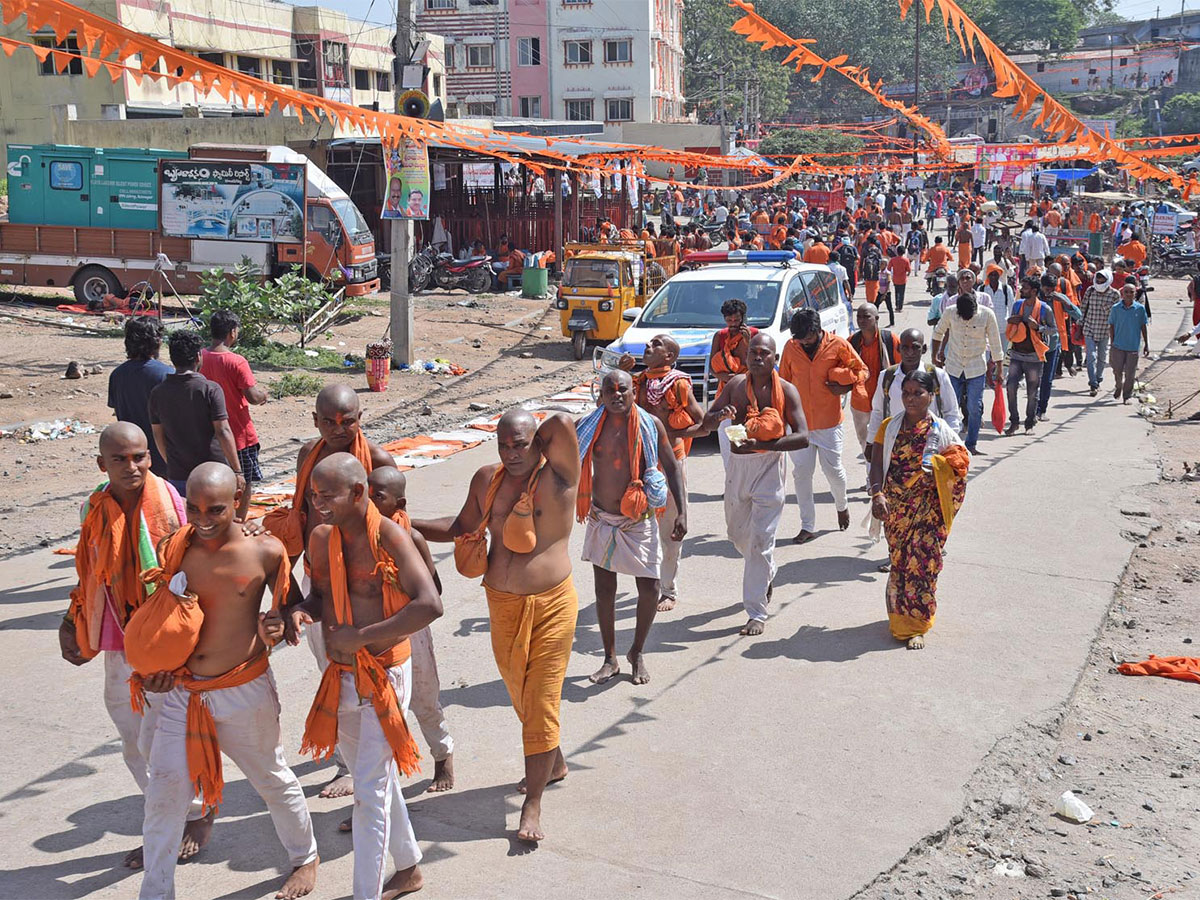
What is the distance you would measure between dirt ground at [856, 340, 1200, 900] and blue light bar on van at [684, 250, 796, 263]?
8.01 meters

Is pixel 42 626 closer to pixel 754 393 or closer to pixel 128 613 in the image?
pixel 128 613

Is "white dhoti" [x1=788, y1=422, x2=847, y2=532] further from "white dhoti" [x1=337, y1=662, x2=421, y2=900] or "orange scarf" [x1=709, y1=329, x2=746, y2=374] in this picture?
"white dhoti" [x1=337, y1=662, x2=421, y2=900]

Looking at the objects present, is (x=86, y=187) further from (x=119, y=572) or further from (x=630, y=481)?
(x=119, y=572)

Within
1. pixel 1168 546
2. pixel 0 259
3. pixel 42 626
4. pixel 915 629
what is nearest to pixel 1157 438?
pixel 1168 546

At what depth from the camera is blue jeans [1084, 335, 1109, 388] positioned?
15.6 meters

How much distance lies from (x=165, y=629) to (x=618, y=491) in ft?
8.76

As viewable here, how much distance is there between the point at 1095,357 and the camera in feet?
52.1

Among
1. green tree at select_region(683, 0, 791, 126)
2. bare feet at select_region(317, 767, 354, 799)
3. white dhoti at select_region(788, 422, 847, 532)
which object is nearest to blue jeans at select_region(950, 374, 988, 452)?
white dhoti at select_region(788, 422, 847, 532)

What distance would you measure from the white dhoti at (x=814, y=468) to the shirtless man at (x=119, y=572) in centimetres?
530

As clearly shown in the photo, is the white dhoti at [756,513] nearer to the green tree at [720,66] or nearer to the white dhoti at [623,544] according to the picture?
the white dhoti at [623,544]

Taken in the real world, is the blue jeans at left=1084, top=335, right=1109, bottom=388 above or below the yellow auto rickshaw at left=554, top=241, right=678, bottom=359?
below

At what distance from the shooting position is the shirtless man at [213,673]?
4.16 m

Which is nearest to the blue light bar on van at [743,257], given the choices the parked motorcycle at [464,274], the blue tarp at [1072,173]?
the parked motorcycle at [464,274]

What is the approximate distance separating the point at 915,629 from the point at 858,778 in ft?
6.04
